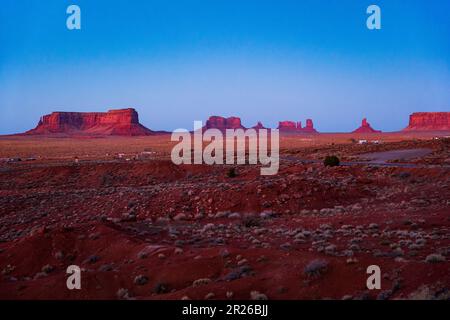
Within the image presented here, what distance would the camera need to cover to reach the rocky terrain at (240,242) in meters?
7.91

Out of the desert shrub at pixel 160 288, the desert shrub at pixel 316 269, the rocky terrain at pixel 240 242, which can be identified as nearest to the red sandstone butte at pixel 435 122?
the rocky terrain at pixel 240 242

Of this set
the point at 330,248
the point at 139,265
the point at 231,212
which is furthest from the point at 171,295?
the point at 231,212

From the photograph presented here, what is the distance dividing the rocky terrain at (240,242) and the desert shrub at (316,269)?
0.02 meters

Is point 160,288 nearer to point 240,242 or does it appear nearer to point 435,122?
point 240,242

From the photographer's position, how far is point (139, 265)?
1023cm

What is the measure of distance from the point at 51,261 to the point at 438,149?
44.7 metres

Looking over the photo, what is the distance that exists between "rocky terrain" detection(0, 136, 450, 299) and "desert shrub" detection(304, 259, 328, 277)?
0.02 metres

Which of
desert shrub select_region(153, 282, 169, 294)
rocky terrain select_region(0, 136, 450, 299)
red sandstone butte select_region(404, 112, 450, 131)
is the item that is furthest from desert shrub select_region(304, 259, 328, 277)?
red sandstone butte select_region(404, 112, 450, 131)

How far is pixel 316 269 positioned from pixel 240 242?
4.45 meters

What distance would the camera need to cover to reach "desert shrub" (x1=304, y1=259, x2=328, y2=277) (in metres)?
8.01

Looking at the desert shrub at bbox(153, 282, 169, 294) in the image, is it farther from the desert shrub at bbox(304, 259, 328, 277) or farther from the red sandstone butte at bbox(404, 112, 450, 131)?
the red sandstone butte at bbox(404, 112, 450, 131)

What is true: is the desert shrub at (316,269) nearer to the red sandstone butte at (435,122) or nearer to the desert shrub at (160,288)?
the desert shrub at (160,288)
